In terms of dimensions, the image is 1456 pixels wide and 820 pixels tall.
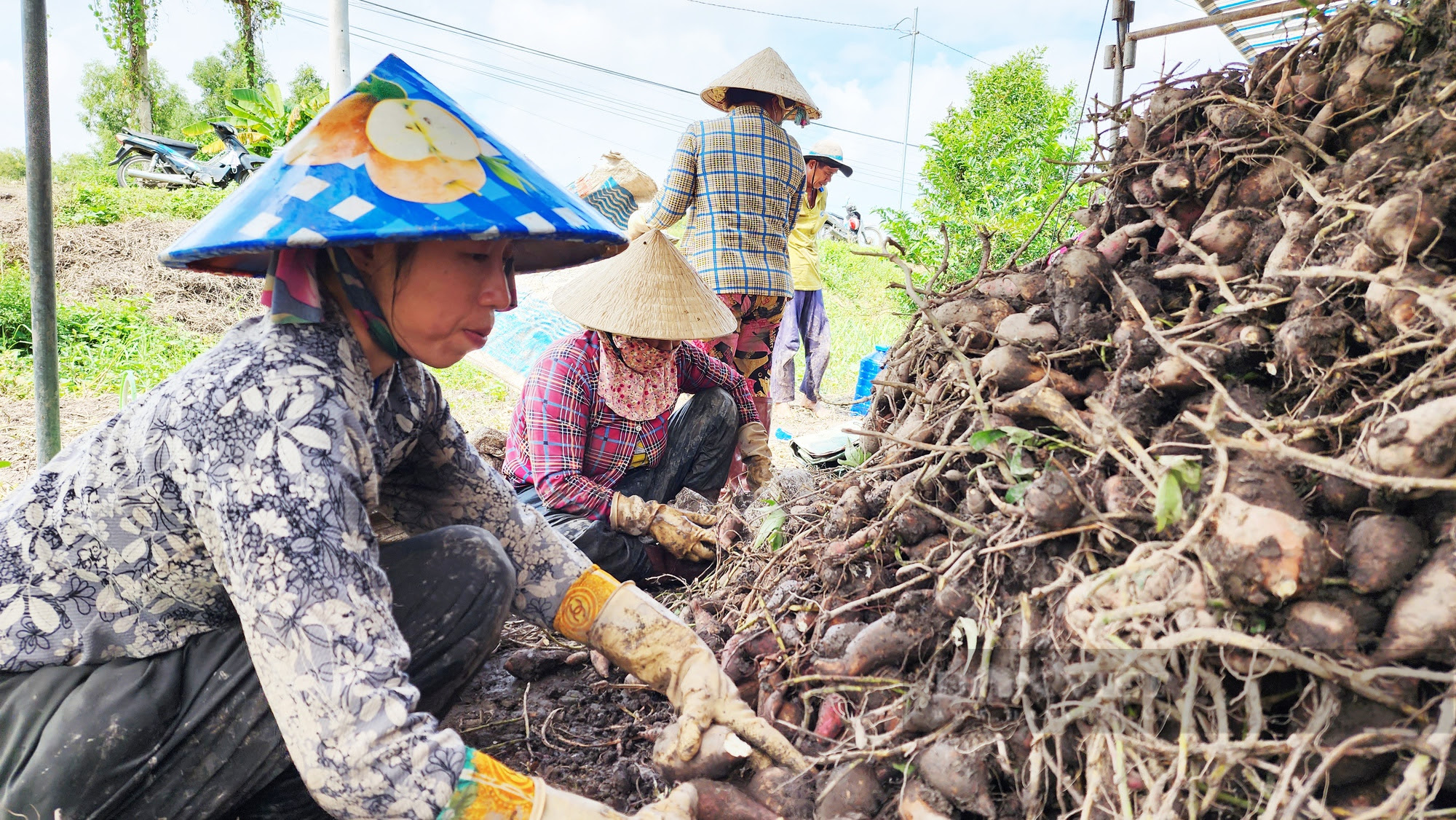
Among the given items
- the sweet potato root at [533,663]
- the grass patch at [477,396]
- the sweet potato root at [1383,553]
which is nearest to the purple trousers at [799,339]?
the grass patch at [477,396]

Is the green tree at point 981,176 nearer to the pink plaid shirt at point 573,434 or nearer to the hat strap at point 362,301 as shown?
the pink plaid shirt at point 573,434

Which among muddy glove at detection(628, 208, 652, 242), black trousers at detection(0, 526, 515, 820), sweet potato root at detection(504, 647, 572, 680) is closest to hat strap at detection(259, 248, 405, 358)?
black trousers at detection(0, 526, 515, 820)

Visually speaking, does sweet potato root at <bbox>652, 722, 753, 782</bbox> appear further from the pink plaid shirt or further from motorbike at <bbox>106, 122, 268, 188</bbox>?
motorbike at <bbox>106, 122, 268, 188</bbox>

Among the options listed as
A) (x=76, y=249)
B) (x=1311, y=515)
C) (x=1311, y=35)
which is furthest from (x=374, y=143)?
(x=76, y=249)

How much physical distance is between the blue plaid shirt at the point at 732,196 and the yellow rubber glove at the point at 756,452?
67 centimetres

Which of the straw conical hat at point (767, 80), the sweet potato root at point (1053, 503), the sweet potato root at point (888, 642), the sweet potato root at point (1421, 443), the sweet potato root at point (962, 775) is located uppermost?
the straw conical hat at point (767, 80)

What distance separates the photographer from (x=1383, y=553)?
931mm

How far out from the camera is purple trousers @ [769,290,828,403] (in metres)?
5.14

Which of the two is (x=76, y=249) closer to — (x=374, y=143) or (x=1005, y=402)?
(x=374, y=143)

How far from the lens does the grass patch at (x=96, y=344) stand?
4918 mm

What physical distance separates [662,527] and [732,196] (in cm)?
154

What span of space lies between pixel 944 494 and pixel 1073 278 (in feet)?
1.50

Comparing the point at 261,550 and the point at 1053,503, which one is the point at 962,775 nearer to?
the point at 1053,503

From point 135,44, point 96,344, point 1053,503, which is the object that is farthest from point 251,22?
point 1053,503
